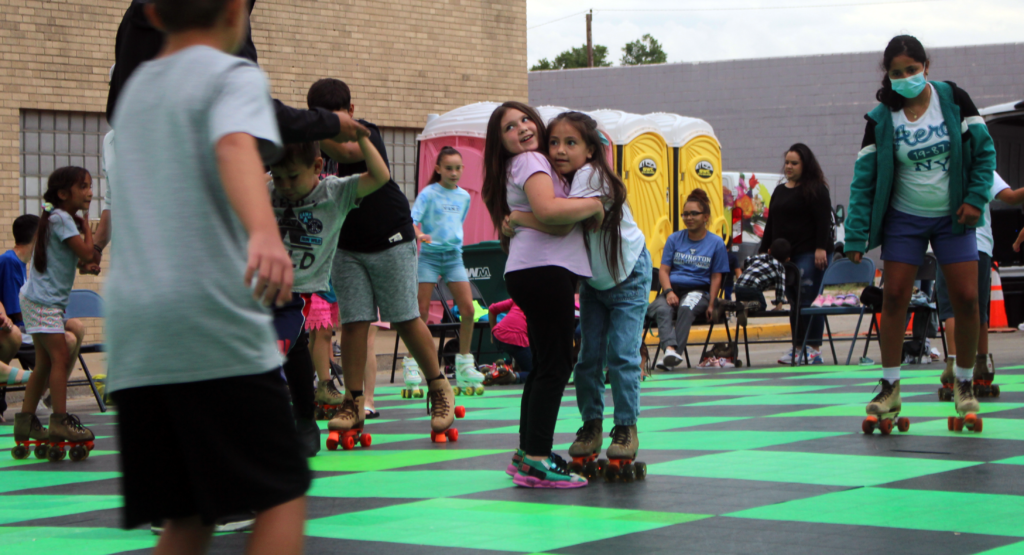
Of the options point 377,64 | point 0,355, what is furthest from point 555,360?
point 377,64

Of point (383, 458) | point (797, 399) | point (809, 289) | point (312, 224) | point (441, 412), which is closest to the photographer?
point (312, 224)

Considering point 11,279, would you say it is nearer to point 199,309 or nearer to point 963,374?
point 963,374

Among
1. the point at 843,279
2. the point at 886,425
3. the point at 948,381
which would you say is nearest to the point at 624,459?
the point at 886,425

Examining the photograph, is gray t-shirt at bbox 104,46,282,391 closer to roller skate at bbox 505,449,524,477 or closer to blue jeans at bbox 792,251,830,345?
roller skate at bbox 505,449,524,477

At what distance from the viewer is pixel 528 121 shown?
176 inches

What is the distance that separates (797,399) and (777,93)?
27.7 metres

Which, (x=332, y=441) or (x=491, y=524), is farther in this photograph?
(x=332, y=441)

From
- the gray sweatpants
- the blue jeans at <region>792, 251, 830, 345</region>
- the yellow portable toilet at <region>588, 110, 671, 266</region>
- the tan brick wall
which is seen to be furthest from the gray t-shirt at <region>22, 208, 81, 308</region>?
the yellow portable toilet at <region>588, 110, 671, 266</region>

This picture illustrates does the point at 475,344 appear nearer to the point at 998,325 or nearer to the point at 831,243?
the point at 831,243

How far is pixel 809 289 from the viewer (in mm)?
11078

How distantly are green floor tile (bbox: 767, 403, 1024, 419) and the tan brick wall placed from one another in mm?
11612

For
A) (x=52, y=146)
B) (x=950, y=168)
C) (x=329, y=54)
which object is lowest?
(x=950, y=168)

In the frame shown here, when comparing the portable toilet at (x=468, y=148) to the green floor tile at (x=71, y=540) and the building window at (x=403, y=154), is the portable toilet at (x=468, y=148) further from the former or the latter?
the green floor tile at (x=71, y=540)

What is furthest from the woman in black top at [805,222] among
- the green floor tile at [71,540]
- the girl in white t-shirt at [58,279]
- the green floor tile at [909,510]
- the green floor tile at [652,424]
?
the green floor tile at [71,540]
